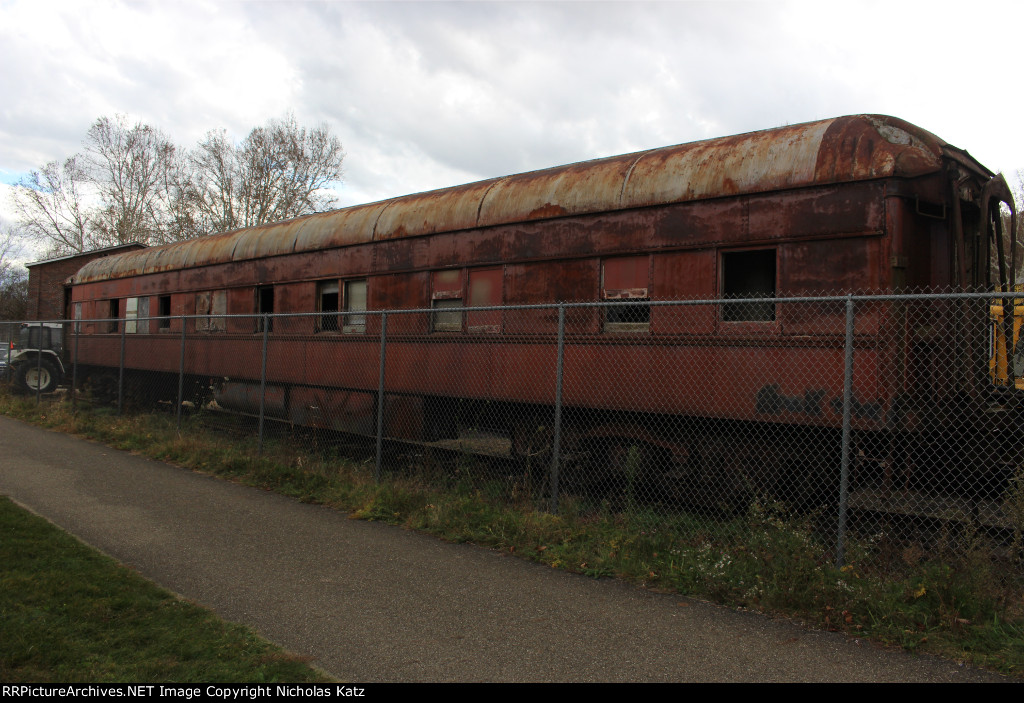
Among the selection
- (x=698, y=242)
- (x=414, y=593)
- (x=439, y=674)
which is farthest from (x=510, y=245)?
(x=439, y=674)

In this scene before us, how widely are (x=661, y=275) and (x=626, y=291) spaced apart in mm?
421

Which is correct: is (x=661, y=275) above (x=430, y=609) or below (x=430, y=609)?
above

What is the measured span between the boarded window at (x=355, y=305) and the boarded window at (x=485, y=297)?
2.18m

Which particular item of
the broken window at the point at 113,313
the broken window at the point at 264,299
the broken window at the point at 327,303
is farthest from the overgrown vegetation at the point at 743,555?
the broken window at the point at 113,313

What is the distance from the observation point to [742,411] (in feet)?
19.3

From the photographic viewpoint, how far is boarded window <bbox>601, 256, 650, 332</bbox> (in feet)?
21.9

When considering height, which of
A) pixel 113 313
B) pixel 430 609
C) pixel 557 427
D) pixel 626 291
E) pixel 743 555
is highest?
pixel 113 313

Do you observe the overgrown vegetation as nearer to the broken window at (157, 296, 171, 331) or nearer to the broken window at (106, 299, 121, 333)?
the broken window at (157, 296, 171, 331)

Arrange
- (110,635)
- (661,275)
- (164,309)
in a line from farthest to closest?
(164,309) < (661,275) < (110,635)

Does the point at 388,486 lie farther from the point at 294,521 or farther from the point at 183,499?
the point at 183,499

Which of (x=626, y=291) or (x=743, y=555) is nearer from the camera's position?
(x=743, y=555)

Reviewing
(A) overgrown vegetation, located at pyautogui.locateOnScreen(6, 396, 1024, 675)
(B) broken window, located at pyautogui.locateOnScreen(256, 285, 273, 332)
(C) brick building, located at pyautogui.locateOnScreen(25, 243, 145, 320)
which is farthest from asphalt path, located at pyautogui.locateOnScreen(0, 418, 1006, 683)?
(C) brick building, located at pyautogui.locateOnScreen(25, 243, 145, 320)

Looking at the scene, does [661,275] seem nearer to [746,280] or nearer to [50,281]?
[746,280]

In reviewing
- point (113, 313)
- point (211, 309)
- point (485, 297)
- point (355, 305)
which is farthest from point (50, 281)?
point (485, 297)
